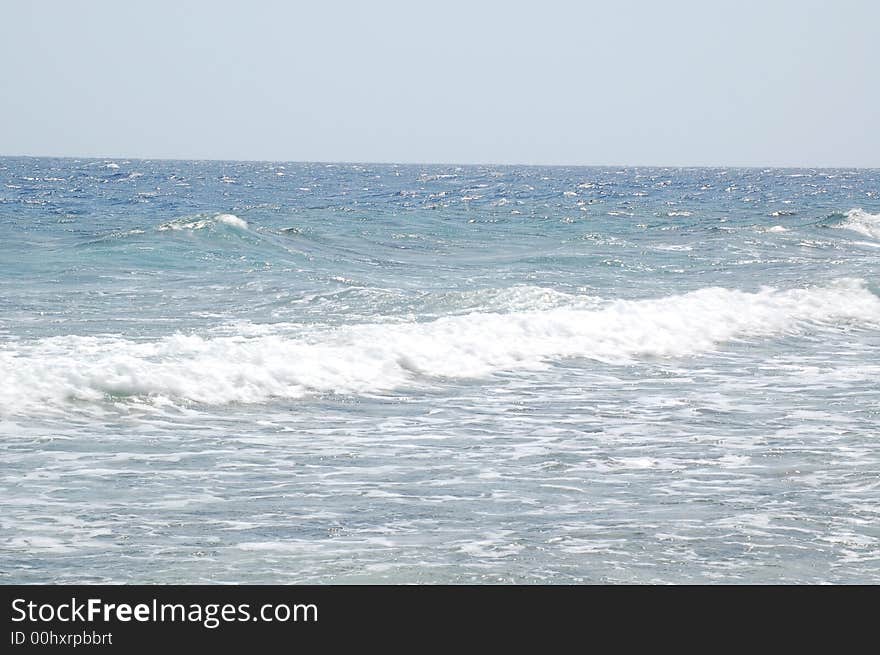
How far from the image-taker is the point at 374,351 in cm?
1130

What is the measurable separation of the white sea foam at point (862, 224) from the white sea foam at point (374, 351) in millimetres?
18109

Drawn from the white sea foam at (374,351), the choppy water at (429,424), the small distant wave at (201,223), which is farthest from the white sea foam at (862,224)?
the small distant wave at (201,223)

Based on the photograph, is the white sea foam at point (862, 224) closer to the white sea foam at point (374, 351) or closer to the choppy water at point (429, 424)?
the choppy water at point (429, 424)

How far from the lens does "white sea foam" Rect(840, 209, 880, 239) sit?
109ft

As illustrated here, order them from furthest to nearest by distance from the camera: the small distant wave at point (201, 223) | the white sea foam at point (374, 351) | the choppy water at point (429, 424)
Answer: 1. the small distant wave at point (201, 223)
2. the white sea foam at point (374, 351)
3. the choppy water at point (429, 424)

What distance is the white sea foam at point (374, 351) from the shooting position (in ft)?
30.7

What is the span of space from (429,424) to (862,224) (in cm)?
2978

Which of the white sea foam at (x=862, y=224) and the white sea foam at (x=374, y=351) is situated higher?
the white sea foam at (x=862, y=224)

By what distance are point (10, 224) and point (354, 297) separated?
14.5 m

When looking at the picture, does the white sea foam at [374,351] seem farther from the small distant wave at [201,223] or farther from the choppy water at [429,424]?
the small distant wave at [201,223]

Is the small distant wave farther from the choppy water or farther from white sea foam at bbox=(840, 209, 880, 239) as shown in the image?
white sea foam at bbox=(840, 209, 880, 239)

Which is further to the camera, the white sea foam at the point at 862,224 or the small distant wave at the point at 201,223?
the white sea foam at the point at 862,224

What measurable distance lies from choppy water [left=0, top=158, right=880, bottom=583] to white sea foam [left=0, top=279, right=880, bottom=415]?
0.14ft

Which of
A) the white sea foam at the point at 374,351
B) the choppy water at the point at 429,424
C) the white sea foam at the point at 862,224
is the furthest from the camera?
the white sea foam at the point at 862,224
